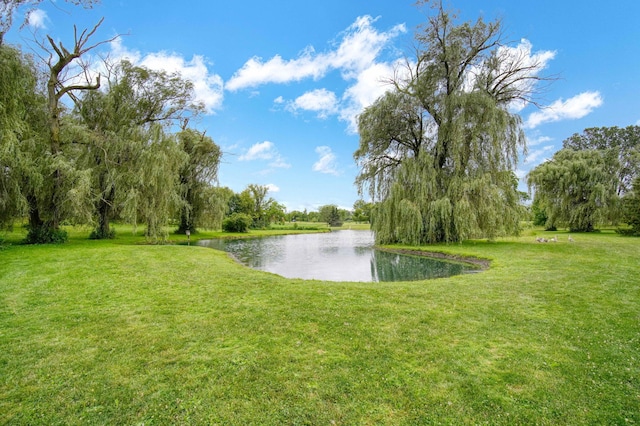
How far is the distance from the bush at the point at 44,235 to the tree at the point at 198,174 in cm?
917

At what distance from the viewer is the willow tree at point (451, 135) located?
49.0 feet

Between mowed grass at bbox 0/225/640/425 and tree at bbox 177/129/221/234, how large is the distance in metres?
16.6

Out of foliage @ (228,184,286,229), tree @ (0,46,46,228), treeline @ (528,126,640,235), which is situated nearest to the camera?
tree @ (0,46,46,228)

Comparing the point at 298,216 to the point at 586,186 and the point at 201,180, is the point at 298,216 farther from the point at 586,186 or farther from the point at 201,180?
the point at 586,186

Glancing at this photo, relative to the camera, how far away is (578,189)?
23797 mm

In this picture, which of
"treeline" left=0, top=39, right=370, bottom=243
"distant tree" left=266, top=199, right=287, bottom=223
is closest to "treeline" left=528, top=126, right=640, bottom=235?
"treeline" left=0, top=39, right=370, bottom=243

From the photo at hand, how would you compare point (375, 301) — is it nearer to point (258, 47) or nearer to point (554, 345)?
point (554, 345)

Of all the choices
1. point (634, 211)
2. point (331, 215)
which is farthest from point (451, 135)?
point (331, 215)

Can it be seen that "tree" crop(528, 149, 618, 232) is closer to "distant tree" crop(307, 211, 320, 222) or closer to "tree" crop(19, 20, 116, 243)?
"tree" crop(19, 20, 116, 243)

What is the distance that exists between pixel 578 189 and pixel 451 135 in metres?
16.4

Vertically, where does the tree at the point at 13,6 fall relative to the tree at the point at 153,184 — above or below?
above

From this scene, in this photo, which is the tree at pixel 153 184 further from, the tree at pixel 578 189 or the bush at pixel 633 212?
the bush at pixel 633 212

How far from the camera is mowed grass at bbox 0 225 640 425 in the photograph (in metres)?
2.42

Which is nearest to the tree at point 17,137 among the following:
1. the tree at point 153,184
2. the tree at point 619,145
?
the tree at point 153,184
